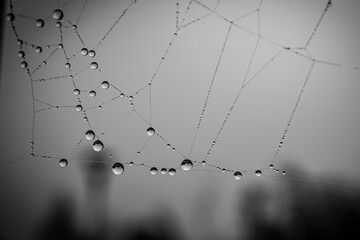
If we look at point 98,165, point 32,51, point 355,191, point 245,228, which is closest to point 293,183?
point 355,191

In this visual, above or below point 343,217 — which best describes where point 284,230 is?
below

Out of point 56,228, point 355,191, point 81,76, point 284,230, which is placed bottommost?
point 56,228

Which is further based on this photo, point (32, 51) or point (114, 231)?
point (114, 231)

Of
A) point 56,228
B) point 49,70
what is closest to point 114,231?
point 56,228

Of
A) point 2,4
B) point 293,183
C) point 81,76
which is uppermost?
point 2,4

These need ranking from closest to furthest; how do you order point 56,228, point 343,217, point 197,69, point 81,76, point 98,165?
point 81,76
point 197,69
point 343,217
point 56,228
point 98,165

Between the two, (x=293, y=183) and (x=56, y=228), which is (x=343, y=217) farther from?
(x=56, y=228)

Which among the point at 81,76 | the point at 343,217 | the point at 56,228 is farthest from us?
the point at 56,228

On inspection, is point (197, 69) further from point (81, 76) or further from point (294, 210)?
point (294, 210)

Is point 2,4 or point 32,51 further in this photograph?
point 32,51
